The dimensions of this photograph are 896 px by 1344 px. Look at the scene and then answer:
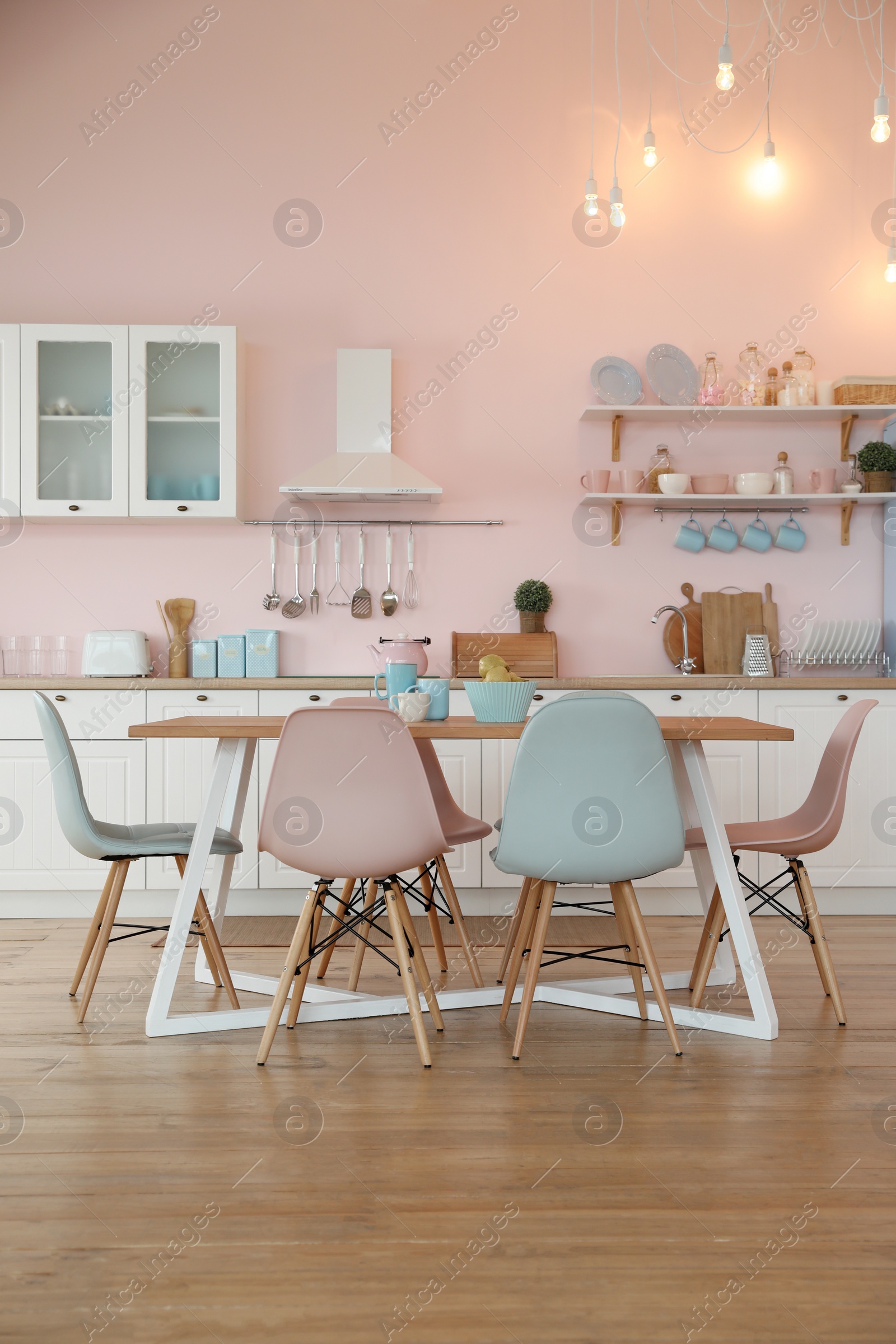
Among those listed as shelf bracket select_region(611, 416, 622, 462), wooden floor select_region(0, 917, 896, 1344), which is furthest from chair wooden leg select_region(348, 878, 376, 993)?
shelf bracket select_region(611, 416, 622, 462)

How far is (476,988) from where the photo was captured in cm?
261

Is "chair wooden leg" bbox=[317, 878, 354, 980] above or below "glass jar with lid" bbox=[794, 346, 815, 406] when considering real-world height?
below

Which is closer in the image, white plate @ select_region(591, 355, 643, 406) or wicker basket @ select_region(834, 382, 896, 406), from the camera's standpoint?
wicker basket @ select_region(834, 382, 896, 406)

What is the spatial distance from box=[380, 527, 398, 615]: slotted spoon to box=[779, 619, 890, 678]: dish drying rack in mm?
1561

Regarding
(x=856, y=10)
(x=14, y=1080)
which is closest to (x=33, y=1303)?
(x=14, y=1080)

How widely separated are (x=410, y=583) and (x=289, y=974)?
2.15 m

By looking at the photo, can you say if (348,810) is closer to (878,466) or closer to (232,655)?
(232,655)

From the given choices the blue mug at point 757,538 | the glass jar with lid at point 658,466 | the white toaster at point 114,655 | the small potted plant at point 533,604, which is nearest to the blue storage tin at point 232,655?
the white toaster at point 114,655

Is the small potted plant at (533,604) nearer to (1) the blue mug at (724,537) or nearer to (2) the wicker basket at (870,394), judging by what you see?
(1) the blue mug at (724,537)

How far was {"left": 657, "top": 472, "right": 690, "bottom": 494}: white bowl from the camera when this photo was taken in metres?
3.86

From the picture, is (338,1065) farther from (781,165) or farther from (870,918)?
(781,165)

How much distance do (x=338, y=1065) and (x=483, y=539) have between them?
239 centimetres

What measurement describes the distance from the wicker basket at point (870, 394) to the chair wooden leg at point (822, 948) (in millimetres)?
2147

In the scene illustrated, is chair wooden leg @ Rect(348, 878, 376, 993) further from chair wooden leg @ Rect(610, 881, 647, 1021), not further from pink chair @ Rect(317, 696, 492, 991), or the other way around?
chair wooden leg @ Rect(610, 881, 647, 1021)
